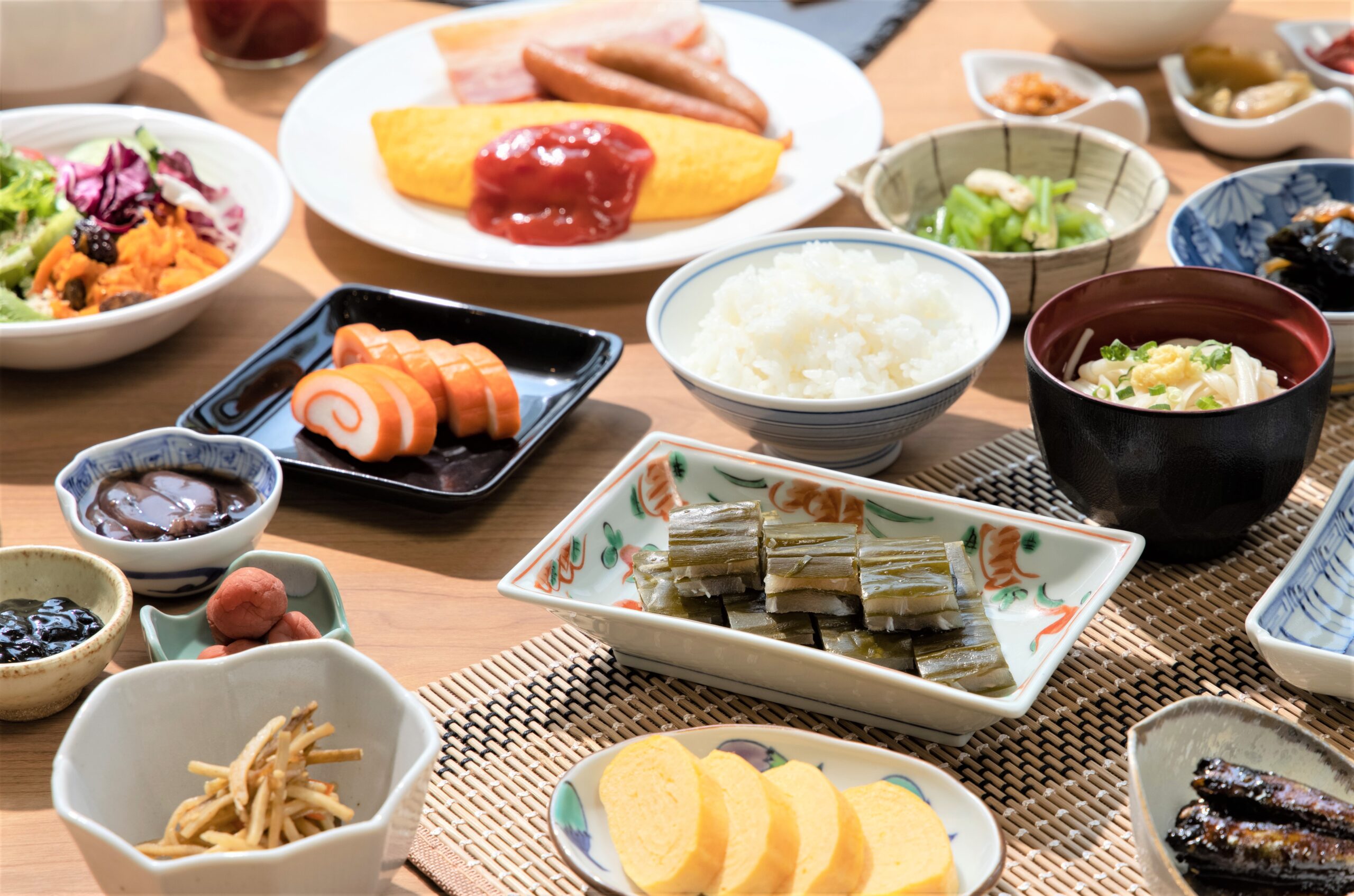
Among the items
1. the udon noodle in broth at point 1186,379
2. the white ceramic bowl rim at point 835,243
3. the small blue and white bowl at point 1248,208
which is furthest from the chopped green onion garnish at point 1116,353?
the small blue and white bowl at point 1248,208

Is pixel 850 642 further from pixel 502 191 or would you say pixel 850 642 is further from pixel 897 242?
pixel 502 191

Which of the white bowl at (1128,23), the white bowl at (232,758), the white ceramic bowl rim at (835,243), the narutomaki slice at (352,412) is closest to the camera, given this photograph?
the white bowl at (232,758)

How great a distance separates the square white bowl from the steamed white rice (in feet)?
0.41

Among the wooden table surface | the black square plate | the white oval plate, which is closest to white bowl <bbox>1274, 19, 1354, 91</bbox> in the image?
the wooden table surface

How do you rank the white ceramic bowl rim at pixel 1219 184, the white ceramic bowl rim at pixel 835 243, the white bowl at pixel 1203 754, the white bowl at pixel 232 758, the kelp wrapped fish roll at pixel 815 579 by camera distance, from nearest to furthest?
the white bowl at pixel 232 758
the white bowl at pixel 1203 754
the kelp wrapped fish roll at pixel 815 579
the white ceramic bowl rim at pixel 835 243
the white ceramic bowl rim at pixel 1219 184

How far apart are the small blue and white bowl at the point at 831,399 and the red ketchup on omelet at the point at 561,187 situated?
0.49 metres

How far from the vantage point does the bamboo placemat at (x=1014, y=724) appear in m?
1.19

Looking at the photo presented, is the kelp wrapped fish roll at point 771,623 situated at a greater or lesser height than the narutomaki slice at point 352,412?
greater

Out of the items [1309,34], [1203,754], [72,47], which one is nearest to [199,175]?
[72,47]

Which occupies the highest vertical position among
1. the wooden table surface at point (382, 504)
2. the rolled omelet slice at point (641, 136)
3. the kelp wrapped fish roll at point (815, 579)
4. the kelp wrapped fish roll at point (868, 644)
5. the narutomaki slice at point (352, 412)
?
the kelp wrapped fish roll at point (815, 579)

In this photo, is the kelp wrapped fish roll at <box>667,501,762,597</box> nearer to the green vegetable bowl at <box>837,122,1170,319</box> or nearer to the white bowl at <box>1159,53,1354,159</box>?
the green vegetable bowl at <box>837,122,1170,319</box>

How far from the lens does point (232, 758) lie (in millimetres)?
1193

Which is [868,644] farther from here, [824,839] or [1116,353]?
[1116,353]

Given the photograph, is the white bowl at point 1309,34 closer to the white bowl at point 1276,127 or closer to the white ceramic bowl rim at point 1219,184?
the white bowl at point 1276,127
